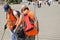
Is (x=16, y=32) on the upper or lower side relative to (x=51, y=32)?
upper

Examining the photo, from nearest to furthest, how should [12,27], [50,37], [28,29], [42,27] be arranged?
[28,29]
[12,27]
[50,37]
[42,27]

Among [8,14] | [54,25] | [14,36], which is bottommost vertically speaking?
[54,25]

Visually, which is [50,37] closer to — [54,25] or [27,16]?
[54,25]

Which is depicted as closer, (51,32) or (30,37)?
(30,37)

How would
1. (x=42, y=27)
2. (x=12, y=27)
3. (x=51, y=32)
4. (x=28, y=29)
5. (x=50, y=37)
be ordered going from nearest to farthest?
(x=28, y=29)
(x=12, y=27)
(x=50, y=37)
(x=51, y=32)
(x=42, y=27)

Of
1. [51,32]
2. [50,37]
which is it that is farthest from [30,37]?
[51,32]

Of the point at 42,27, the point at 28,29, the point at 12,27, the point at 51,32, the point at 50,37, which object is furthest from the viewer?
the point at 42,27

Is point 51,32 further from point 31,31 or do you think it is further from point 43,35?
point 31,31

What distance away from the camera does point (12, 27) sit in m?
7.67

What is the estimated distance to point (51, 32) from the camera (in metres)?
12.3

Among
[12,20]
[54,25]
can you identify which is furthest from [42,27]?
[12,20]

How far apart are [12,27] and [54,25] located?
6.79m

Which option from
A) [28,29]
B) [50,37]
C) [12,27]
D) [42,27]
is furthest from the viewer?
[42,27]

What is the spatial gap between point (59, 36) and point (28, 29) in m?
4.49
